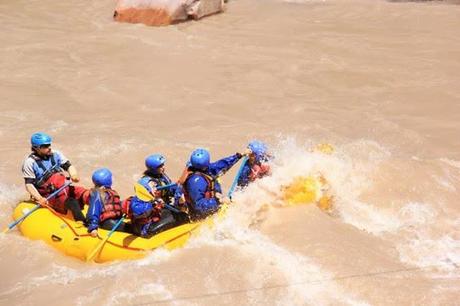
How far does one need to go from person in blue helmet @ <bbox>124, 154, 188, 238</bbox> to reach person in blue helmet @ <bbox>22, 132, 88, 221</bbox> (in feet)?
2.66

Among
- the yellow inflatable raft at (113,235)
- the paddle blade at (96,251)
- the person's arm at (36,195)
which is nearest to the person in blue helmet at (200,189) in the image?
the yellow inflatable raft at (113,235)

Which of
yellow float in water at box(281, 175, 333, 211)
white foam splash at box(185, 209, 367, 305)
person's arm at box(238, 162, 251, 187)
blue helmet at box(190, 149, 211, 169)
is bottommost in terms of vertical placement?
white foam splash at box(185, 209, 367, 305)

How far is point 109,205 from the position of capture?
18.3ft

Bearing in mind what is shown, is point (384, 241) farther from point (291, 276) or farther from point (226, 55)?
point (226, 55)

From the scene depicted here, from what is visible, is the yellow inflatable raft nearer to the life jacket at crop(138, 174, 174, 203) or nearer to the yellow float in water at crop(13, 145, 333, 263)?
the yellow float in water at crop(13, 145, 333, 263)

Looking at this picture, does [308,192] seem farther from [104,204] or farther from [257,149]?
[104,204]

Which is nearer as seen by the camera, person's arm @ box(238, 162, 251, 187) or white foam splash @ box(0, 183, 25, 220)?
person's arm @ box(238, 162, 251, 187)

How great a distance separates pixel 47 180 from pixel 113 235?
1.21m

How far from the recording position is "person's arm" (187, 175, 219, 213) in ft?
17.8

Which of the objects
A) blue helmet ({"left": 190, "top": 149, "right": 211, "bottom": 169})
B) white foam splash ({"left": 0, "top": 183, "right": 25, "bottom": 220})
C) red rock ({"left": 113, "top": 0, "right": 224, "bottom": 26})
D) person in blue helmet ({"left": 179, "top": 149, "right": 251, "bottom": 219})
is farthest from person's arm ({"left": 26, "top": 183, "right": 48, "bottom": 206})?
red rock ({"left": 113, "top": 0, "right": 224, "bottom": 26})

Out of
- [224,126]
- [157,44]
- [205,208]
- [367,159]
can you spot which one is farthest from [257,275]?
[157,44]

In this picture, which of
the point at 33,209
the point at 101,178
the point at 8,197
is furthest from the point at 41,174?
the point at 101,178

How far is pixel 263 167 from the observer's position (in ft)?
20.3

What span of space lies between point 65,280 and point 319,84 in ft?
22.2
